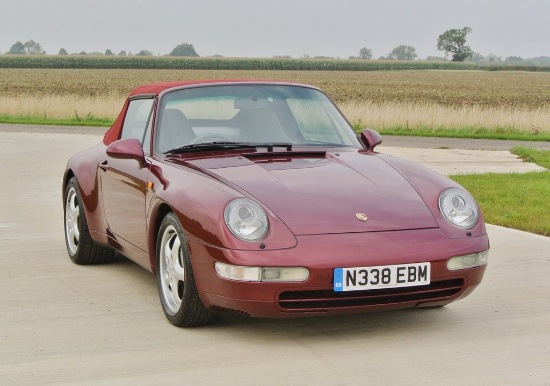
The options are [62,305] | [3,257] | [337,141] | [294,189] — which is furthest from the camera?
[3,257]

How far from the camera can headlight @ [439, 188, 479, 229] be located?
18.4ft

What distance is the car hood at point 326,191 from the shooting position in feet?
17.4

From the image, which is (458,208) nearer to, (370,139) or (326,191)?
(326,191)

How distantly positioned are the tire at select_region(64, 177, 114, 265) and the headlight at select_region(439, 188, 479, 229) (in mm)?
2812

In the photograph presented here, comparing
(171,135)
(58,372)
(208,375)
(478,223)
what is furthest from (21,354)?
(478,223)

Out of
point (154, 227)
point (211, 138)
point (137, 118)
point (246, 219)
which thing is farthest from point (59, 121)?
point (246, 219)

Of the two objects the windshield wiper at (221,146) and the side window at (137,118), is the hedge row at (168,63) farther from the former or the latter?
the windshield wiper at (221,146)

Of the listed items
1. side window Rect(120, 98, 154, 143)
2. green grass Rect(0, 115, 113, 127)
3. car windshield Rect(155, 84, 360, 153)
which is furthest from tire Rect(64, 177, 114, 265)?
green grass Rect(0, 115, 113, 127)

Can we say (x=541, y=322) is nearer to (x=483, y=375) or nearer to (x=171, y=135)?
(x=483, y=375)

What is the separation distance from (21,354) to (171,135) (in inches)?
75.5

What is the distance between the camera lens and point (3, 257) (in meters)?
7.90

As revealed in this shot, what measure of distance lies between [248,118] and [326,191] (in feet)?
3.94

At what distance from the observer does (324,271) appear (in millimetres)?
→ 5074

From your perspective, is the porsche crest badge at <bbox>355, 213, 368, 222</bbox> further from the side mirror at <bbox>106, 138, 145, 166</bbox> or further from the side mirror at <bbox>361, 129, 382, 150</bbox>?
the side mirror at <bbox>106, 138, 145, 166</bbox>
